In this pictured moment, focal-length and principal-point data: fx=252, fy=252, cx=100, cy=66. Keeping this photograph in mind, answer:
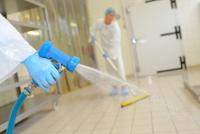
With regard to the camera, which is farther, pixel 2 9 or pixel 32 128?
pixel 2 9

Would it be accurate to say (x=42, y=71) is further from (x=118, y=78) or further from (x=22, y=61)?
(x=118, y=78)

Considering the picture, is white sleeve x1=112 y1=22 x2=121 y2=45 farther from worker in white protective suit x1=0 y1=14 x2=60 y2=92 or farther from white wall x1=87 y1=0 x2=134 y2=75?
worker in white protective suit x1=0 y1=14 x2=60 y2=92

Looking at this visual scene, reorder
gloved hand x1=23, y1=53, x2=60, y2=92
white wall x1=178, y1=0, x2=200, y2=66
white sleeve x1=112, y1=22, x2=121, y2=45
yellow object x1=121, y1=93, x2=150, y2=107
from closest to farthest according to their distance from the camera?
gloved hand x1=23, y1=53, x2=60, y2=92, yellow object x1=121, y1=93, x2=150, y2=107, white sleeve x1=112, y1=22, x2=121, y2=45, white wall x1=178, y1=0, x2=200, y2=66

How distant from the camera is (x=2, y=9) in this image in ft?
9.96

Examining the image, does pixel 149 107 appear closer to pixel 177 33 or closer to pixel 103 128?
pixel 103 128

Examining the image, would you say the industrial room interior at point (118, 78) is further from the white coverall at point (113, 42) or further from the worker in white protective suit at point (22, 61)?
the worker in white protective suit at point (22, 61)

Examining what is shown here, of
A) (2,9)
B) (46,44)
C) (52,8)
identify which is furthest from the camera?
(52,8)

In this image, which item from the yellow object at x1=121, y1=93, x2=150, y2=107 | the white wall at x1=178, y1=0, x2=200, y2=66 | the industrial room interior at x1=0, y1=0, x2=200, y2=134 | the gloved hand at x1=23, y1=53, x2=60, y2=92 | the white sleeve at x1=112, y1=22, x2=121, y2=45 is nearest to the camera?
the gloved hand at x1=23, y1=53, x2=60, y2=92

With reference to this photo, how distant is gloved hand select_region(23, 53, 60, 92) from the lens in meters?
0.89

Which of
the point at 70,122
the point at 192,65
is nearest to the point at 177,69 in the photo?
the point at 192,65

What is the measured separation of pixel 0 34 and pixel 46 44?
7.8 inches

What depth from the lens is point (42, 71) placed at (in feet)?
2.90

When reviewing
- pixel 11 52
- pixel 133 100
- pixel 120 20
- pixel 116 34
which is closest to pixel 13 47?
pixel 11 52

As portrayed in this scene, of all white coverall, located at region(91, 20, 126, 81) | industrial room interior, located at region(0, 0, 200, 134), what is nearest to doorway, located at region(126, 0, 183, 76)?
industrial room interior, located at region(0, 0, 200, 134)
